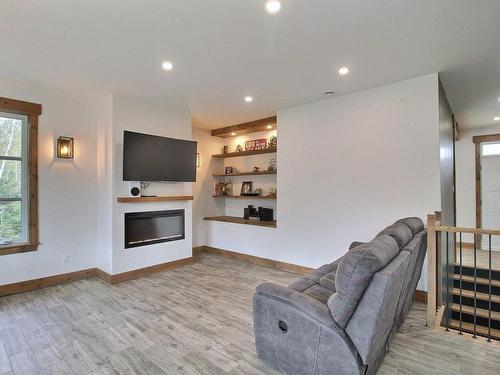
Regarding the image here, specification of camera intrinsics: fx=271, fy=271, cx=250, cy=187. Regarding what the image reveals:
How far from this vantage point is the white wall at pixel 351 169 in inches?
135

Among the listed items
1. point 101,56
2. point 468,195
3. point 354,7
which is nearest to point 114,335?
point 101,56

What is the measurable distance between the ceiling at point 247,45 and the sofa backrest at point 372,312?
6.54 feet

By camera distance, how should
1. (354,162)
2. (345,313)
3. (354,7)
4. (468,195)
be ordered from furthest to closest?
(468,195)
(354,162)
(354,7)
(345,313)

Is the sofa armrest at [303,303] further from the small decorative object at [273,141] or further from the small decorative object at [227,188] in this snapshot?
the small decorative object at [227,188]

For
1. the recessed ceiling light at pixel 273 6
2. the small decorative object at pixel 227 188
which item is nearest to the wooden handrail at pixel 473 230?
the recessed ceiling light at pixel 273 6

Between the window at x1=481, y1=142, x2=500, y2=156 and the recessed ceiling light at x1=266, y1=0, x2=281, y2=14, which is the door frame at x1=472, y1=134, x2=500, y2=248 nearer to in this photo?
the window at x1=481, y1=142, x2=500, y2=156

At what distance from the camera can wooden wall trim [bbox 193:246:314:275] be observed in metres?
4.52

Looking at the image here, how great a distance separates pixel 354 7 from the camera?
2.13m

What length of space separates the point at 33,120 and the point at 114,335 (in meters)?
3.20

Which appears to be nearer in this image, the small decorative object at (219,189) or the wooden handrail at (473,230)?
the wooden handrail at (473,230)

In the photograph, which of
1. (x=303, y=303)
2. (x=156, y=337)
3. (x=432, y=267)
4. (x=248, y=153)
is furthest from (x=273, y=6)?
(x=248, y=153)

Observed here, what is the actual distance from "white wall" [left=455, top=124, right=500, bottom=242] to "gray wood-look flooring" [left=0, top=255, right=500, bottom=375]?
387 centimetres

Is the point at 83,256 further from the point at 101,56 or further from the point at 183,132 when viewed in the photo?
the point at 101,56

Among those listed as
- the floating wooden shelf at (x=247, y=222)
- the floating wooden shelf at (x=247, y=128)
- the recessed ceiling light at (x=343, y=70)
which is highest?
the recessed ceiling light at (x=343, y=70)
